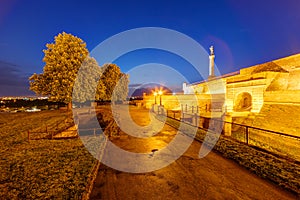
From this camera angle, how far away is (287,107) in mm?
15367

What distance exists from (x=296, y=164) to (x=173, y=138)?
18.0 feet

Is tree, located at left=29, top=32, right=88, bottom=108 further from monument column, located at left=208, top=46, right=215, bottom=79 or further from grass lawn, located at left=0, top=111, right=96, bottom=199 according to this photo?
monument column, located at left=208, top=46, right=215, bottom=79

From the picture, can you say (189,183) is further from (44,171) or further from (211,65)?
(211,65)

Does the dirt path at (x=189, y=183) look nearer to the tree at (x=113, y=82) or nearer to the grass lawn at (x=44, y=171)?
the grass lawn at (x=44, y=171)

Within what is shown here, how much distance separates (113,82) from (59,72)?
68.4 ft

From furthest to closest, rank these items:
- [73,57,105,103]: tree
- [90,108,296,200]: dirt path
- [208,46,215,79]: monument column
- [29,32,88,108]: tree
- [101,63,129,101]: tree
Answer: [101,63,129,101]: tree < [208,46,215,79]: monument column < [73,57,105,103]: tree < [29,32,88,108]: tree < [90,108,296,200]: dirt path

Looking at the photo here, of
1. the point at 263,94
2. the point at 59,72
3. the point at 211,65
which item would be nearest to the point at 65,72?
the point at 59,72

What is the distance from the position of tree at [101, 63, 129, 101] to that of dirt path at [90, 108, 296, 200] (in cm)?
3339

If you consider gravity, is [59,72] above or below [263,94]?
above

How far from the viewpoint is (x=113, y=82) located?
→ 4156 cm

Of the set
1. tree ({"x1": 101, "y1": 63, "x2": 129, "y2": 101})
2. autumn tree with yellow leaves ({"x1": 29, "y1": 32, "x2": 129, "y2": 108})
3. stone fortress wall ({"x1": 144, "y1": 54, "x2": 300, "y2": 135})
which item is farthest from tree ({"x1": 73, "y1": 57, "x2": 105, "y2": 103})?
stone fortress wall ({"x1": 144, "y1": 54, "x2": 300, "y2": 135})

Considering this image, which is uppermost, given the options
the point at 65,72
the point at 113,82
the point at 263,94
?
the point at 113,82

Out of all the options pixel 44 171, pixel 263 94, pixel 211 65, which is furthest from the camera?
pixel 211 65

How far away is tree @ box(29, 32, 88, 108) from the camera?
2055 centimetres
